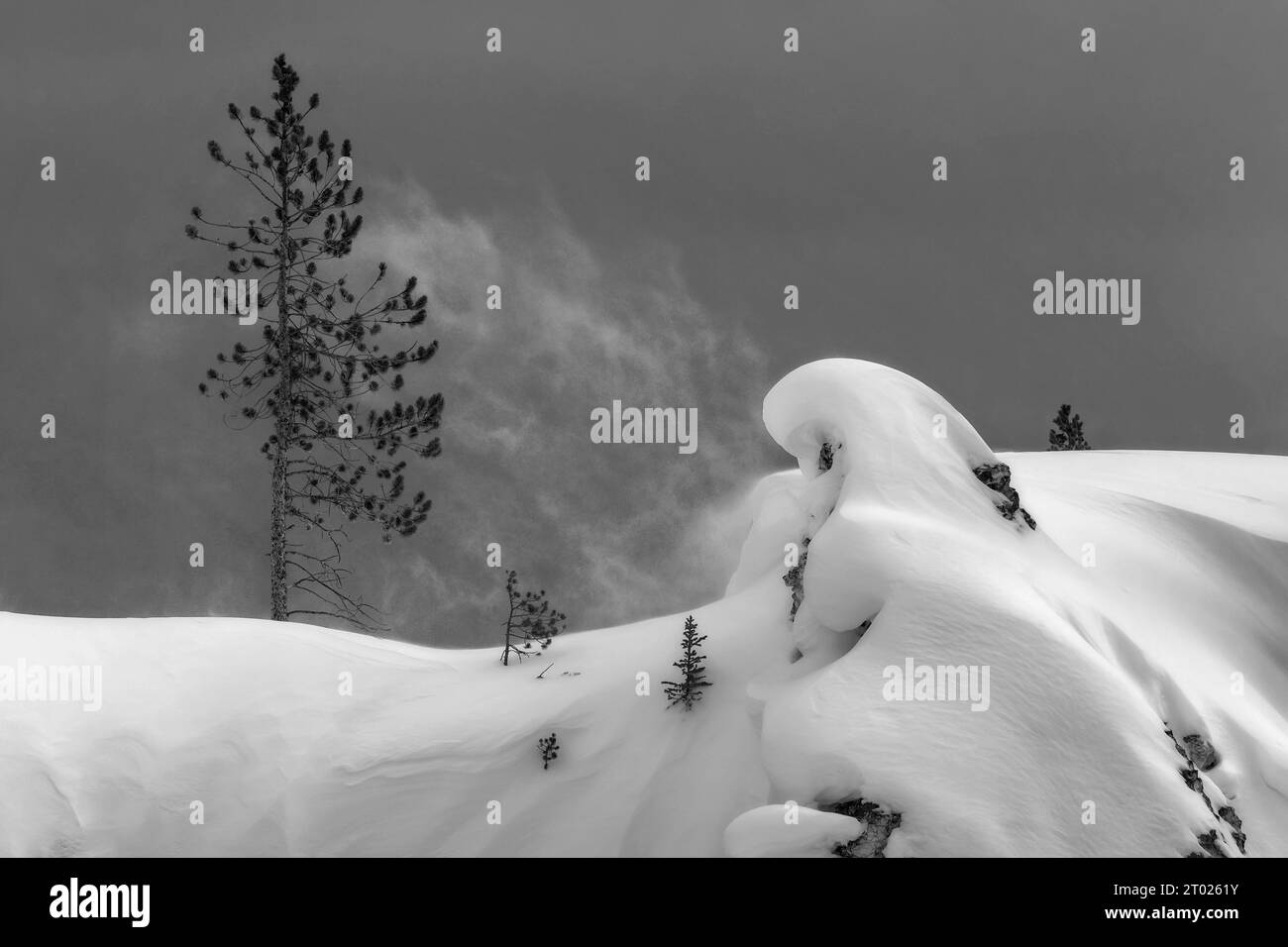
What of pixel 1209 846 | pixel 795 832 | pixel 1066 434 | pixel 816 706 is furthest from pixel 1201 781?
pixel 1066 434

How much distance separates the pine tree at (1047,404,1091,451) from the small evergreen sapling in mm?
12683

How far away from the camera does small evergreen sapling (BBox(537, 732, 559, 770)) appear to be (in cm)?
877

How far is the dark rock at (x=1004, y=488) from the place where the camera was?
833 centimetres

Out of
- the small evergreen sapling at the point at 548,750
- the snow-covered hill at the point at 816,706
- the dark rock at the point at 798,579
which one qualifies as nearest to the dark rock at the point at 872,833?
the snow-covered hill at the point at 816,706

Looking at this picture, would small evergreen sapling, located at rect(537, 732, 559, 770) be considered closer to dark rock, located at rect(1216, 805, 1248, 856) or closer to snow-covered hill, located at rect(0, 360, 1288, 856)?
snow-covered hill, located at rect(0, 360, 1288, 856)

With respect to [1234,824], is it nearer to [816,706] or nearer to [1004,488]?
[1004,488]

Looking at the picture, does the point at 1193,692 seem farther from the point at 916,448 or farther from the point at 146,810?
the point at 146,810

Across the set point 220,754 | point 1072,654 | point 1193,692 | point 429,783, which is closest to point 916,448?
point 1072,654

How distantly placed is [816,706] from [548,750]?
2937 mm

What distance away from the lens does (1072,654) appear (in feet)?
22.6

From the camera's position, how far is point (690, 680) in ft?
28.5

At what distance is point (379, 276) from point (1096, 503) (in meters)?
11.2

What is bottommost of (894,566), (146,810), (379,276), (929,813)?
(146,810)

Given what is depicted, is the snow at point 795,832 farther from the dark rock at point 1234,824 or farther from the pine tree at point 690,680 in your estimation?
the dark rock at point 1234,824
